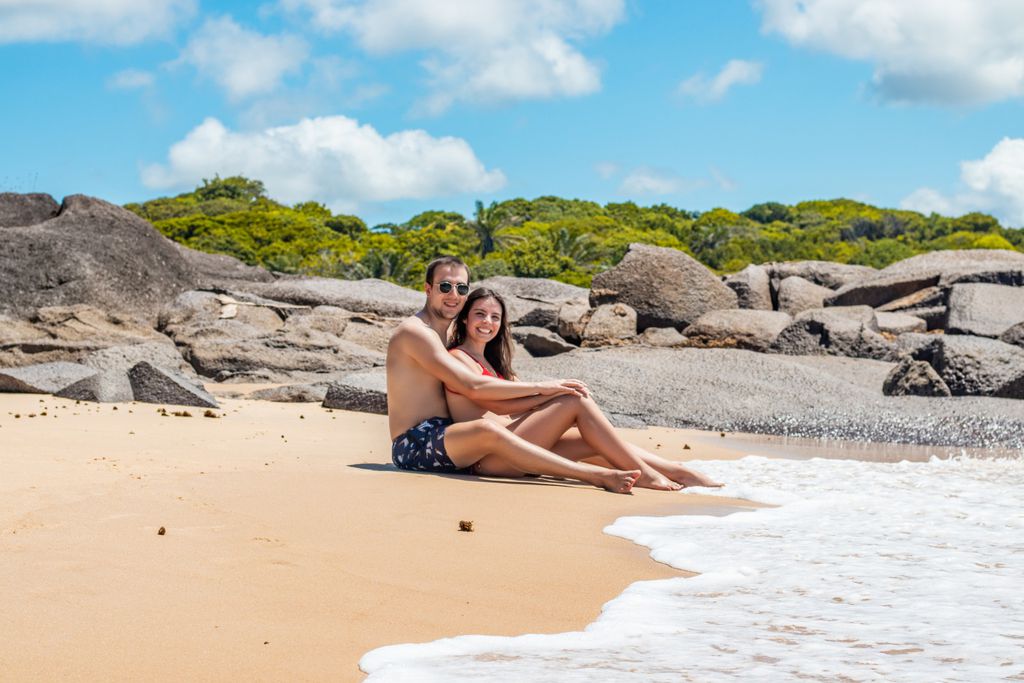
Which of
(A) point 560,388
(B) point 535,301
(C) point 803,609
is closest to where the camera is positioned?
(C) point 803,609

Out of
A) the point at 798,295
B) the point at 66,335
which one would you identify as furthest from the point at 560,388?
the point at 798,295

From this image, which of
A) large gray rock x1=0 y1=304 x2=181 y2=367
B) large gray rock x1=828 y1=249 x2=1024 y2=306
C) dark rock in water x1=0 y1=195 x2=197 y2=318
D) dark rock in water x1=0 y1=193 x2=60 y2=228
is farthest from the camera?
large gray rock x1=828 y1=249 x2=1024 y2=306

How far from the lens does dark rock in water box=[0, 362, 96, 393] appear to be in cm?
944

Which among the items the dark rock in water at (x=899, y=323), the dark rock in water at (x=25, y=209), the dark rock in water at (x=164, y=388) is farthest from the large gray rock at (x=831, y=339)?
the dark rock in water at (x=25, y=209)

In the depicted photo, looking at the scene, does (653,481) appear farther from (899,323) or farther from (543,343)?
(899,323)

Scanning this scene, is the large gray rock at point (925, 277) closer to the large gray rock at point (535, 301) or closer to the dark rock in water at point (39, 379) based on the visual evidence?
the large gray rock at point (535, 301)

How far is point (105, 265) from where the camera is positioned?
15.6 m

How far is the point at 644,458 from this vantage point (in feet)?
17.8

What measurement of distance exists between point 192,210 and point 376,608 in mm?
61734

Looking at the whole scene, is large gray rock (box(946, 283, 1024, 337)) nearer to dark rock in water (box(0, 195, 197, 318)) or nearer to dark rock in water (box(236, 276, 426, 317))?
dark rock in water (box(236, 276, 426, 317))

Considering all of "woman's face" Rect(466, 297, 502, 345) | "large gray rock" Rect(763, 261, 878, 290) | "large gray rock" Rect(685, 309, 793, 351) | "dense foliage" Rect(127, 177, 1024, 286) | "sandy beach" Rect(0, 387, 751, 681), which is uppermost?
"dense foliage" Rect(127, 177, 1024, 286)

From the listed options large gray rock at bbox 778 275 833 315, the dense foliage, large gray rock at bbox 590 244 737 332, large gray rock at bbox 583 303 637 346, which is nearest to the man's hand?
large gray rock at bbox 583 303 637 346

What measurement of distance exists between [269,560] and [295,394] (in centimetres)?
747

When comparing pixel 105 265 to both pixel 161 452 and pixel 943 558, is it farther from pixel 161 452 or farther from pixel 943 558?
pixel 943 558
